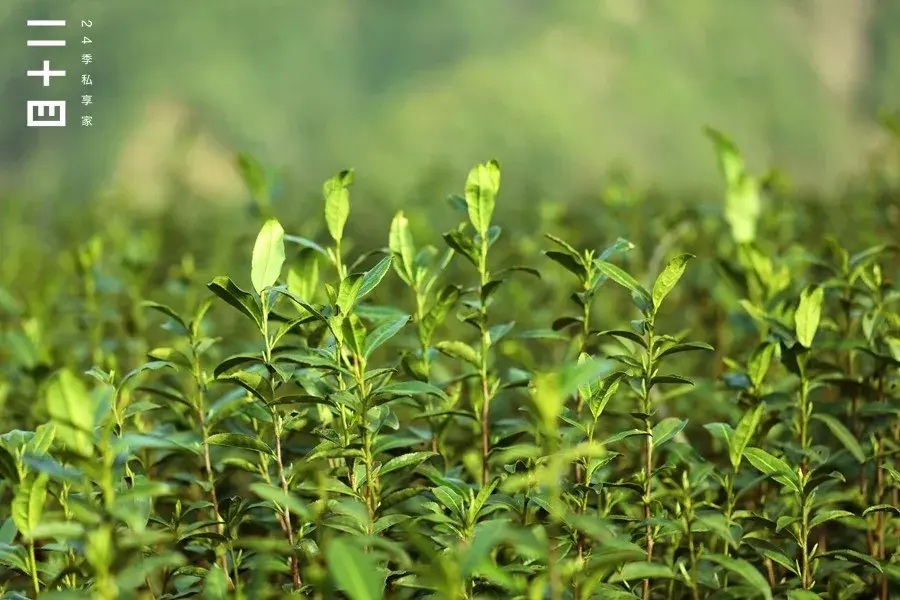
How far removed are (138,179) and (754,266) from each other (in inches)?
458

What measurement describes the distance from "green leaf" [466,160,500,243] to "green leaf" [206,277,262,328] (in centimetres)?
34

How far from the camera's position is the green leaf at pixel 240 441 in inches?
47.4

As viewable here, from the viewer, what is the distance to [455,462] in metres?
1.61

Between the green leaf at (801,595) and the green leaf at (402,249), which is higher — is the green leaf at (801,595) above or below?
below

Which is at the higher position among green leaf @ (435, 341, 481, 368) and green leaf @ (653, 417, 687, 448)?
green leaf @ (435, 341, 481, 368)

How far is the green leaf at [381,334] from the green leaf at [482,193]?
0.18 m

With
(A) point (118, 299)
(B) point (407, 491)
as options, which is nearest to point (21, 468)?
(B) point (407, 491)

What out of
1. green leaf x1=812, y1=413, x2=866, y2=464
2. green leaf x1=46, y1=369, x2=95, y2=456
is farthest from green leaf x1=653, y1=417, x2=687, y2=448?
green leaf x1=46, y1=369, x2=95, y2=456

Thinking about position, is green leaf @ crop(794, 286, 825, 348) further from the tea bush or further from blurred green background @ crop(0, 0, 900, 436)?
blurred green background @ crop(0, 0, 900, 436)

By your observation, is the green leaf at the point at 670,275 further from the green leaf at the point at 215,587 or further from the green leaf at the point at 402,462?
the green leaf at the point at 215,587

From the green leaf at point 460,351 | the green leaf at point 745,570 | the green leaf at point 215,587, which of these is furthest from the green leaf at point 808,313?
the green leaf at point 215,587

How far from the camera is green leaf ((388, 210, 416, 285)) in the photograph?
138 centimetres

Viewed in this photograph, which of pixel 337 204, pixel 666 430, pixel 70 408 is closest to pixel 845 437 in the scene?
pixel 666 430

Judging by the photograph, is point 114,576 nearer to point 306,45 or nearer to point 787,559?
point 787,559
